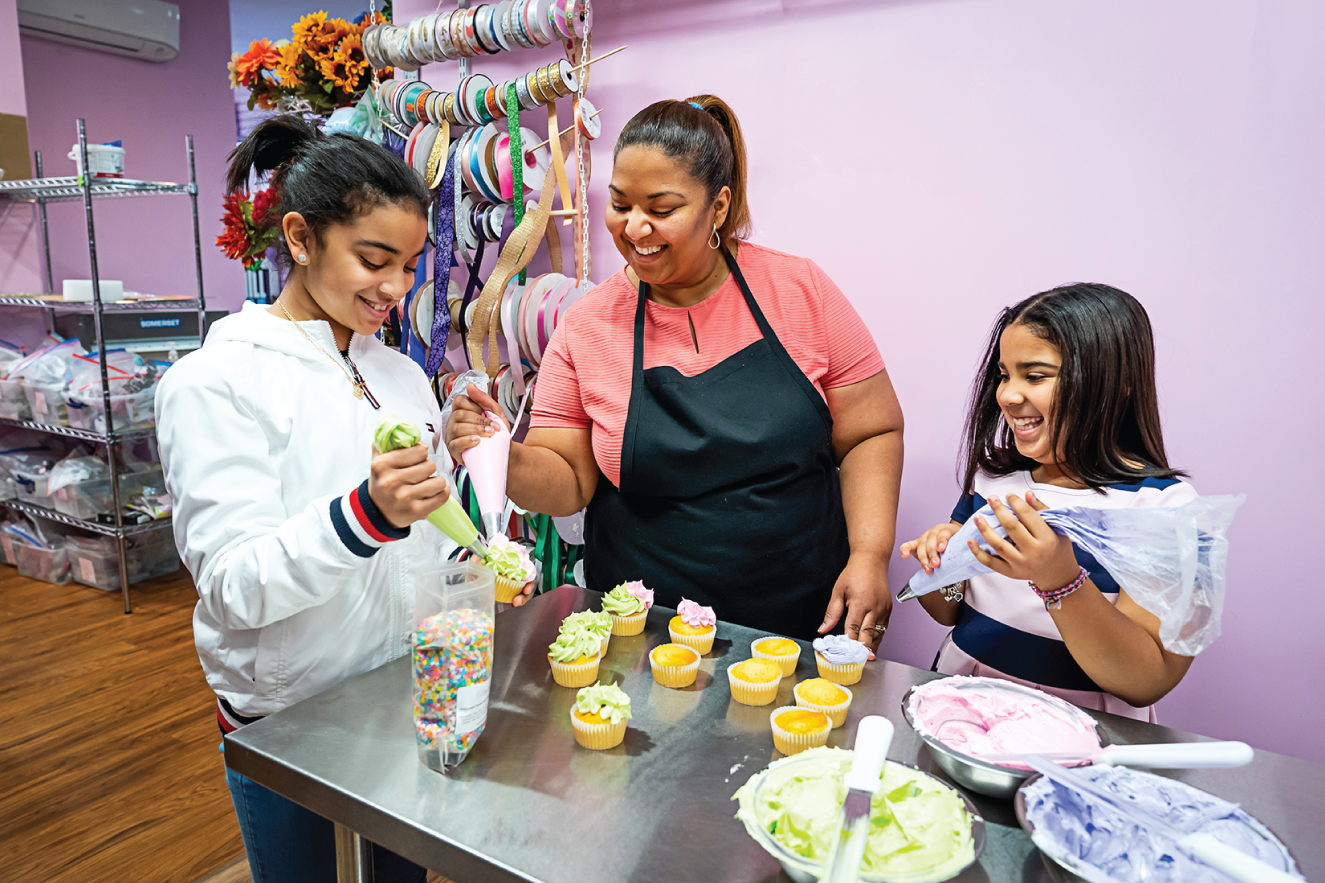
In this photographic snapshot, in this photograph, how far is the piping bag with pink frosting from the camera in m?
1.32

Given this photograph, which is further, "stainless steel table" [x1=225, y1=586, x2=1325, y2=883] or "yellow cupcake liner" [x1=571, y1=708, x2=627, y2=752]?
"yellow cupcake liner" [x1=571, y1=708, x2=627, y2=752]

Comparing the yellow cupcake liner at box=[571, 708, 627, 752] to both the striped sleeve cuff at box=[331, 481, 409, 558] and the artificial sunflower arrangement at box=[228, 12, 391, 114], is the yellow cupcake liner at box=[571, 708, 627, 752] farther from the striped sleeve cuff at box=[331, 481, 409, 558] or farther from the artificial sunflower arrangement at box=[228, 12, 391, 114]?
the artificial sunflower arrangement at box=[228, 12, 391, 114]

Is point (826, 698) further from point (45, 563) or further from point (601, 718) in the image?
point (45, 563)

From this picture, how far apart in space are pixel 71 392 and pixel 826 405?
12.4 feet

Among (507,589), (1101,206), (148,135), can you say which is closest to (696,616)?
(507,589)

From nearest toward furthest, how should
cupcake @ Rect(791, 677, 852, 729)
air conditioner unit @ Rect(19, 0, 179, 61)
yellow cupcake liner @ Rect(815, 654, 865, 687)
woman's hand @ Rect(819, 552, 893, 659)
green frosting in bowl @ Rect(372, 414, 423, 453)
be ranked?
green frosting in bowl @ Rect(372, 414, 423, 453) < cupcake @ Rect(791, 677, 852, 729) < yellow cupcake liner @ Rect(815, 654, 865, 687) < woman's hand @ Rect(819, 552, 893, 659) < air conditioner unit @ Rect(19, 0, 179, 61)

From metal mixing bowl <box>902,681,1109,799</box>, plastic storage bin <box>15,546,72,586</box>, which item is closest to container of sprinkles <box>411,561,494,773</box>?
metal mixing bowl <box>902,681,1109,799</box>

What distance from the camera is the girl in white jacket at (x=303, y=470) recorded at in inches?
41.4

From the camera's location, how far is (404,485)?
1.00 metres

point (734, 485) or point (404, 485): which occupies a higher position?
point (404, 485)

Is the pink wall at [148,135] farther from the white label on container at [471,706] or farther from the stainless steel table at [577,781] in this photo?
the white label on container at [471,706]

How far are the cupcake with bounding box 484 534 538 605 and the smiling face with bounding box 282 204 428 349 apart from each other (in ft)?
1.56

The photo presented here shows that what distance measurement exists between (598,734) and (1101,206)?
1.67 m

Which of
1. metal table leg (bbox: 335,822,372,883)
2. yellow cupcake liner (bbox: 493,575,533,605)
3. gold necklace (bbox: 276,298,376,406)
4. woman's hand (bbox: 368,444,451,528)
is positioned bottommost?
metal table leg (bbox: 335,822,372,883)
